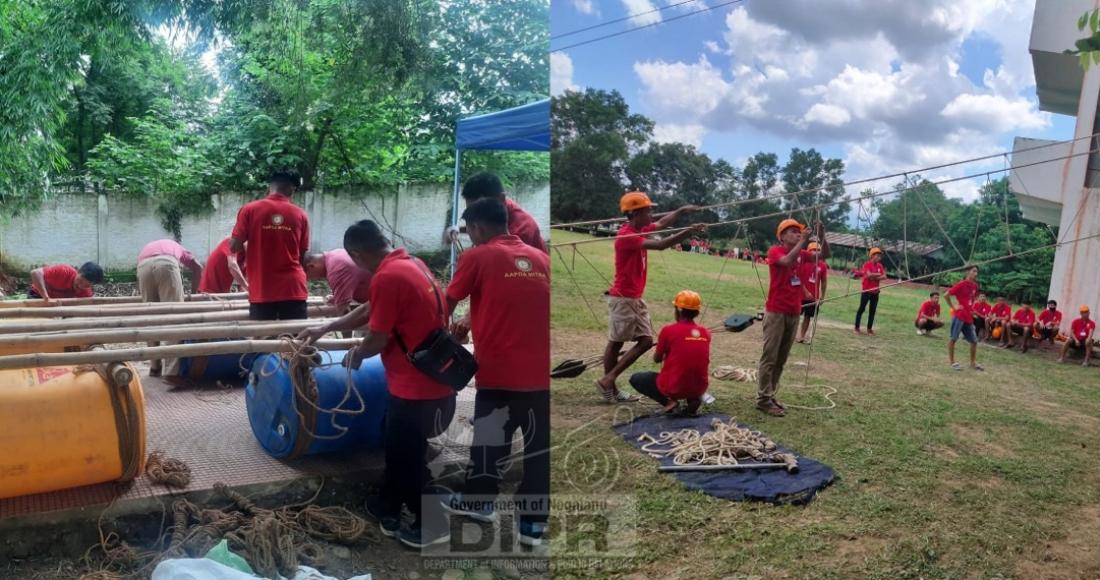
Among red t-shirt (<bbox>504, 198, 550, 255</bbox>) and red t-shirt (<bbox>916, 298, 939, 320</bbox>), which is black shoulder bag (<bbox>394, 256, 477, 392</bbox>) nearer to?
red t-shirt (<bbox>504, 198, 550, 255</bbox>)

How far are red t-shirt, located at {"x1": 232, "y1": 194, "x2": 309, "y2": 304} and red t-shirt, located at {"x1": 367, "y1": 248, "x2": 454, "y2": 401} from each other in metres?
1.35

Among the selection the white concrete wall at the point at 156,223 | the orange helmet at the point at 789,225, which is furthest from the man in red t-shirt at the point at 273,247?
the orange helmet at the point at 789,225

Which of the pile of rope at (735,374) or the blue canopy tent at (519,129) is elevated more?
the blue canopy tent at (519,129)

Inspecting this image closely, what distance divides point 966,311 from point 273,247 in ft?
14.2

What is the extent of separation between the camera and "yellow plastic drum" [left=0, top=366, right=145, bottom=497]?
2174 mm

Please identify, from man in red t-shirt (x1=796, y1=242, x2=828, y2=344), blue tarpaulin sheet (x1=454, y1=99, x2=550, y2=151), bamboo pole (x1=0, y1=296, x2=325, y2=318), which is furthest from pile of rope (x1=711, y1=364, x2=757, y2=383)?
bamboo pole (x1=0, y1=296, x2=325, y2=318)

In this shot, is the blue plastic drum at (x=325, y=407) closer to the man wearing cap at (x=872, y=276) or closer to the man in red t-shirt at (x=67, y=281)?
the man in red t-shirt at (x=67, y=281)

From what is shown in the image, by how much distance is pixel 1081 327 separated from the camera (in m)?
3.94

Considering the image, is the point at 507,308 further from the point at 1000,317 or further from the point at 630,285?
the point at 1000,317

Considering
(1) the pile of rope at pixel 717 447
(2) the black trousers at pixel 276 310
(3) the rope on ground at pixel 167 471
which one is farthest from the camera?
(2) the black trousers at pixel 276 310

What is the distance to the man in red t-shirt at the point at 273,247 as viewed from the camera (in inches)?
131

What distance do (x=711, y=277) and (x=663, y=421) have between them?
1048 millimetres

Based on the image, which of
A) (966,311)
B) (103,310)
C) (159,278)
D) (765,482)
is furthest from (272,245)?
(966,311)

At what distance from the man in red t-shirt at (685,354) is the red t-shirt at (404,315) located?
1487 millimetres
